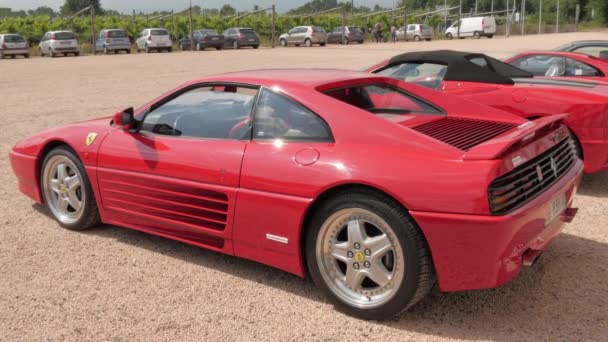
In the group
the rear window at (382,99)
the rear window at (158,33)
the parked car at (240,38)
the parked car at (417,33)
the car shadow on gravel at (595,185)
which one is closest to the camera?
the rear window at (382,99)

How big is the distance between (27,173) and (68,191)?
54 centimetres

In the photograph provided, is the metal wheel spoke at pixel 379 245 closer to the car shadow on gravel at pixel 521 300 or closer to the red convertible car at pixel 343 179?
the red convertible car at pixel 343 179

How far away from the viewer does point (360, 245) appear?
3.25 meters

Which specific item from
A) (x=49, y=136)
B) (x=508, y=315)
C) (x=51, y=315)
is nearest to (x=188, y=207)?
(x=51, y=315)

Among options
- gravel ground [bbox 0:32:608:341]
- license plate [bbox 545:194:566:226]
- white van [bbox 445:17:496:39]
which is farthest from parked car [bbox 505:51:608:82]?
white van [bbox 445:17:496:39]

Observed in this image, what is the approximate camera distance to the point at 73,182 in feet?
15.4

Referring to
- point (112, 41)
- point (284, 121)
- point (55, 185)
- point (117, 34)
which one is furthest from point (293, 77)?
point (117, 34)

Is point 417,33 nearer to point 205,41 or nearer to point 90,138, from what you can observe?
point 205,41

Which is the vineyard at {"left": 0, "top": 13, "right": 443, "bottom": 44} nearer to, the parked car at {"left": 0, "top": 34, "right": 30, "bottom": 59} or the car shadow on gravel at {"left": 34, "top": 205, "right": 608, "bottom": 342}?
the parked car at {"left": 0, "top": 34, "right": 30, "bottom": 59}

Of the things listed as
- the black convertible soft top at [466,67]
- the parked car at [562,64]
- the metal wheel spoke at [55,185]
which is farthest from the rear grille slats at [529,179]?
the parked car at [562,64]

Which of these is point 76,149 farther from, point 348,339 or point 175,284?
point 348,339

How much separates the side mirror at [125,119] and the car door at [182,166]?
54 mm

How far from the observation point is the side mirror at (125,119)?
167 inches

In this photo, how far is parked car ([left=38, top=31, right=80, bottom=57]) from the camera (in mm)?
33781
